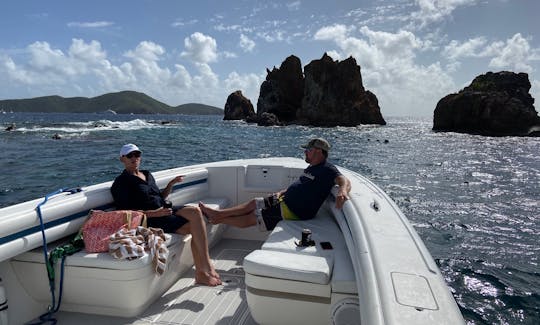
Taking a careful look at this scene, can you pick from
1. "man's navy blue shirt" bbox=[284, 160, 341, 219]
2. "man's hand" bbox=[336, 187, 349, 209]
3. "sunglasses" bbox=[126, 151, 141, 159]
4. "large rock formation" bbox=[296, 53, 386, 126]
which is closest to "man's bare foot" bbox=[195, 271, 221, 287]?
"man's navy blue shirt" bbox=[284, 160, 341, 219]

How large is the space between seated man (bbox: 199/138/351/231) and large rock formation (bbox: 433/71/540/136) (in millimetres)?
50083

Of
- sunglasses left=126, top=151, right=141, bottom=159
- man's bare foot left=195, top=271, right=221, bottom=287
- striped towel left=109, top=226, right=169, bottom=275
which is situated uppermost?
sunglasses left=126, top=151, right=141, bottom=159

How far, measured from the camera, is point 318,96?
65.4m

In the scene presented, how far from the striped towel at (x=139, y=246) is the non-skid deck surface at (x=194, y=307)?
1.20 ft

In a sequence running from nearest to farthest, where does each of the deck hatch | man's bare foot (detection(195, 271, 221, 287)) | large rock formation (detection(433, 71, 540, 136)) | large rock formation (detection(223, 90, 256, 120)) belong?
the deck hatch < man's bare foot (detection(195, 271, 221, 287)) < large rock formation (detection(433, 71, 540, 136)) < large rock formation (detection(223, 90, 256, 120))

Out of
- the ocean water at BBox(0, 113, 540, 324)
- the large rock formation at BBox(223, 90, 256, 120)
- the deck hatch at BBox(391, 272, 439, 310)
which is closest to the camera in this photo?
the deck hatch at BBox(391, 272, 439, 310)

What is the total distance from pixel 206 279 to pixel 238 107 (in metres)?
88.2

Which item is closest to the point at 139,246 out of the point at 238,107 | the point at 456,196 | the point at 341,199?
the point at 341,199

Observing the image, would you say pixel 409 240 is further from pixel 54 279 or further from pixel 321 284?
pixel 54 279

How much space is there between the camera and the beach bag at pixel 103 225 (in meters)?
2.80

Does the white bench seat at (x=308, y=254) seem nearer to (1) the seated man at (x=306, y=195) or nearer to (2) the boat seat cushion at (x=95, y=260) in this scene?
(1) the seated man at (x=306, y=195)

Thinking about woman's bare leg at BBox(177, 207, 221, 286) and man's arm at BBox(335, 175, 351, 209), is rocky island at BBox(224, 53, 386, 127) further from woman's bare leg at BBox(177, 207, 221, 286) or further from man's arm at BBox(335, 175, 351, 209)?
woman's bare leg at BBox(177, 207, 221, 286)

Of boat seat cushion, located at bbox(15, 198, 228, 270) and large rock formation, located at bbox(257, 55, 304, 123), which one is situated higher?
large rock formation, located at bbox(257, 55, 304, 123)

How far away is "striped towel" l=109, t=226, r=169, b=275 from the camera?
2709mm
